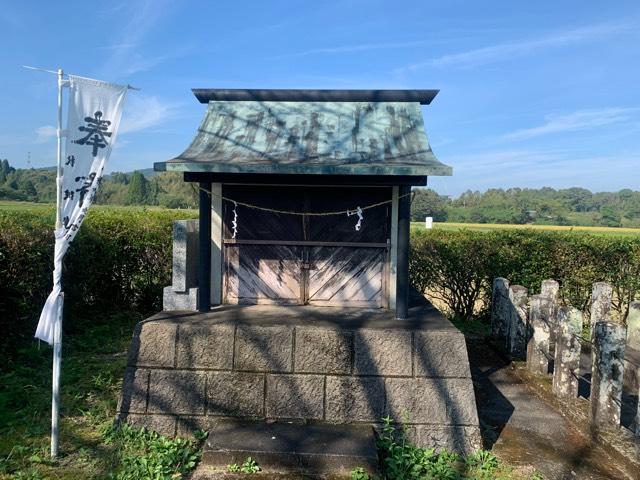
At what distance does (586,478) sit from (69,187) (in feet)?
18.3

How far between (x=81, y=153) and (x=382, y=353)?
3659mm

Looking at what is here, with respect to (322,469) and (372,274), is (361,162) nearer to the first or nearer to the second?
(372,274)

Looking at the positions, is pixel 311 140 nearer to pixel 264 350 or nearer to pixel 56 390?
pixel 264 350

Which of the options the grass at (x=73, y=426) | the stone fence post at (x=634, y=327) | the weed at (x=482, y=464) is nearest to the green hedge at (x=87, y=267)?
the grass at (x=73, y=426)

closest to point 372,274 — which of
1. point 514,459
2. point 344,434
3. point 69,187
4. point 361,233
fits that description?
point 361,233

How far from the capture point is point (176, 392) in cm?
479

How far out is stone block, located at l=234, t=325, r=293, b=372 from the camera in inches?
188

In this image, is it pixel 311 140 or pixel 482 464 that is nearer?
pixel 482 464

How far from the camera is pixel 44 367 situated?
6.64 m

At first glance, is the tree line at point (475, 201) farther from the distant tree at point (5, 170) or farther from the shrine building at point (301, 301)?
the shrine building at point (301, 301)

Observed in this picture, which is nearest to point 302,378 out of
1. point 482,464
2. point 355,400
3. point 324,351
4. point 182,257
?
point 324,351

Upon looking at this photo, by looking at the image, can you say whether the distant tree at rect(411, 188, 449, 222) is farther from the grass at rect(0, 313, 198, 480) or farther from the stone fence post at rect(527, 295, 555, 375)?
the grass at rect(0, 313, 198, 480)

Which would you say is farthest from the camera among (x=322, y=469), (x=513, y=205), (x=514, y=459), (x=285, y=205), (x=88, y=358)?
(x=513, y=205)

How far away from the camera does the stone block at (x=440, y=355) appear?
4.68 meters
